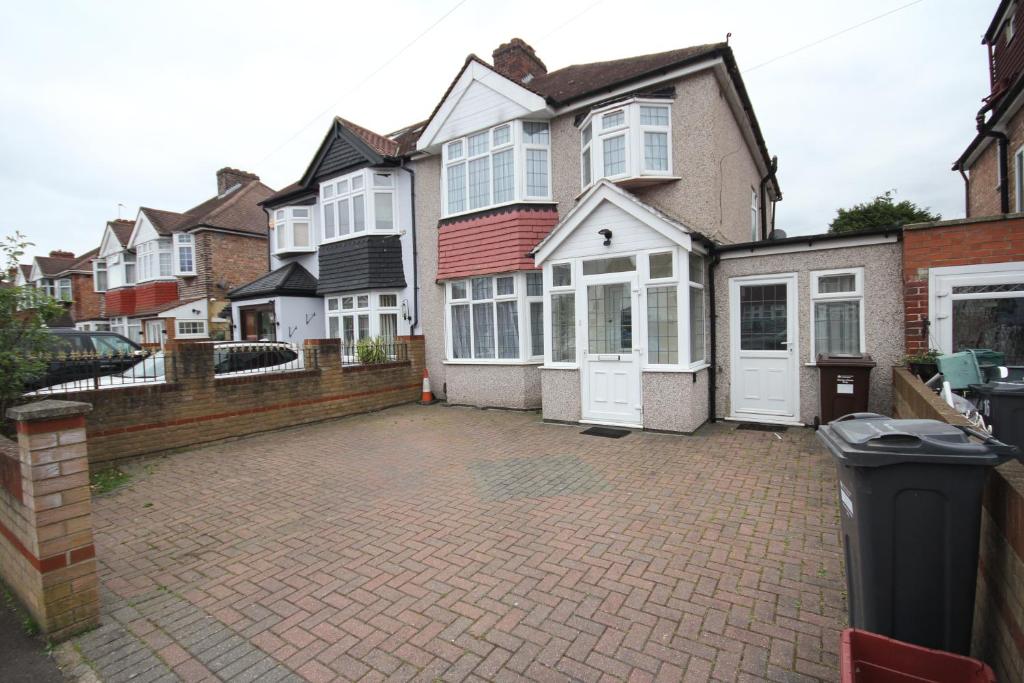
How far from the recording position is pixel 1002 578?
204 cm

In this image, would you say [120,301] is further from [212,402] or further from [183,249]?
[212,402]

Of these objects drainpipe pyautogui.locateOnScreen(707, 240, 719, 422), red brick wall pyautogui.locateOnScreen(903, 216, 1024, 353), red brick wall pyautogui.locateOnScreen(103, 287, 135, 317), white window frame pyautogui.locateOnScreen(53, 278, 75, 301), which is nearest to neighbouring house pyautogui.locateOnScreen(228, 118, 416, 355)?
drainpipe pyautogui.locateOnScreen(707, 240, 719, 422)

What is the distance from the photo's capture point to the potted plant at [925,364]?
6.25 metres

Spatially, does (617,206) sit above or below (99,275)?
below

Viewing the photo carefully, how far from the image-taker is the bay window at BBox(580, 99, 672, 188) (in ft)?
28.8

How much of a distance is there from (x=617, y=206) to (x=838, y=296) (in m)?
3.64

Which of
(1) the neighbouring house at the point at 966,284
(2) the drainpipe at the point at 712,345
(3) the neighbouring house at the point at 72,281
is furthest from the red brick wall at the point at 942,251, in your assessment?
(3) the neighbouring house at the point at 72,281

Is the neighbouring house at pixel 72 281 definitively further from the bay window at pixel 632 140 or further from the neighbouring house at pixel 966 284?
the neighbouring house at pixel 966 284

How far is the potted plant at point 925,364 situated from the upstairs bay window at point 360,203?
35.4 ft

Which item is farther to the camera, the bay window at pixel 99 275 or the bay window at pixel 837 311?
the bay window at pixel 99 275

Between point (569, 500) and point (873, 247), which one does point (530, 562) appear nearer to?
point (569, 500)

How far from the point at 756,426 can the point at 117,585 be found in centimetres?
811

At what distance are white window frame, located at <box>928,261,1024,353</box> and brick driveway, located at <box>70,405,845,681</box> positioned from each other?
228 centimetres

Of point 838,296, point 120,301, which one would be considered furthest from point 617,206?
point 120,301
